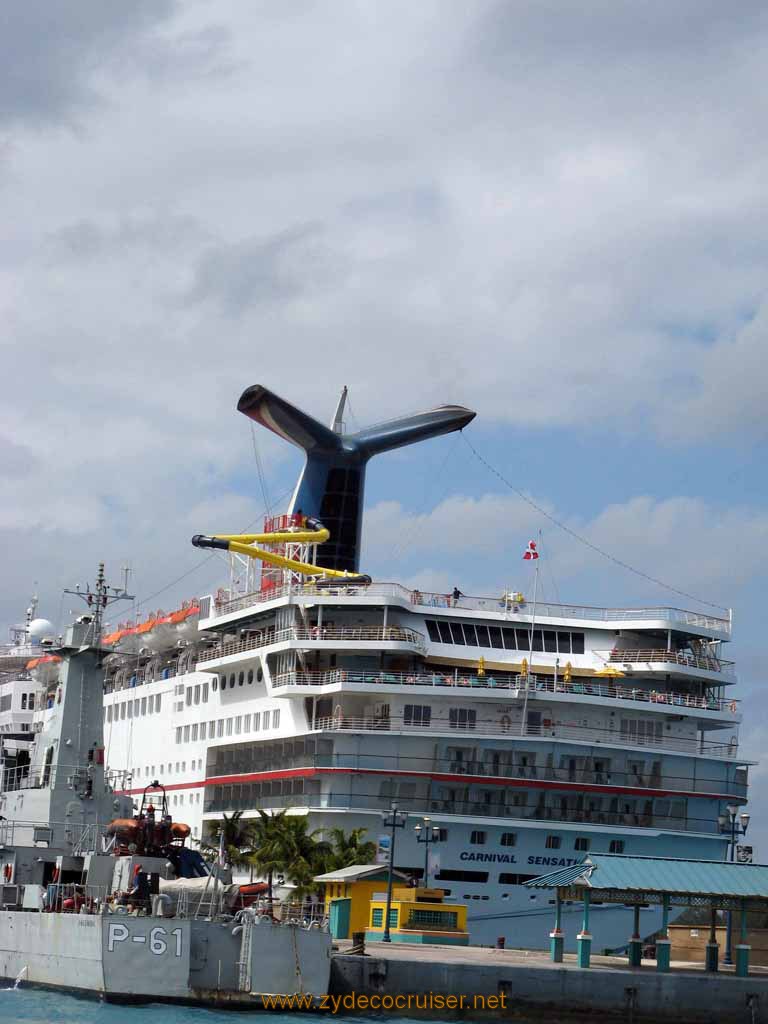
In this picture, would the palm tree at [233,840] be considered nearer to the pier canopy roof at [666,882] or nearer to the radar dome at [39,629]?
the pier canopy roof at [666,882]

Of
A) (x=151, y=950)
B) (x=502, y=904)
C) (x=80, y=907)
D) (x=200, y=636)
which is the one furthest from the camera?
(x=200, y=636)

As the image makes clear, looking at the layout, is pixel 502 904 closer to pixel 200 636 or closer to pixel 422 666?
pixel 422 666

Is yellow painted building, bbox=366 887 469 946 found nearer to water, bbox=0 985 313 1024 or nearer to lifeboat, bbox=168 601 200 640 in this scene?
water, bbox=0 985 313 1024

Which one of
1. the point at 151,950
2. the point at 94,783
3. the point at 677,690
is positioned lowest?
the point at 151,950

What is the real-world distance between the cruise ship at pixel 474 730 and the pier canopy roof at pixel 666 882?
9.61m

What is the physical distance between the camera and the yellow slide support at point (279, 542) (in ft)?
222

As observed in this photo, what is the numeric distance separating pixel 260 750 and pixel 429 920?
16522 mm

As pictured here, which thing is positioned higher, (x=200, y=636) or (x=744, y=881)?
(x=200, y=636)

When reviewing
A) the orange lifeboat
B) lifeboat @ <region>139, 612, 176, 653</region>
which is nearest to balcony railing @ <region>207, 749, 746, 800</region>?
the orange lifeboat

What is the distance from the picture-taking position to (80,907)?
44469mm

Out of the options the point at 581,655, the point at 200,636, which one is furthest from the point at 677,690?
the point at 200,636

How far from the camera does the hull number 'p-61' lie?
135ft

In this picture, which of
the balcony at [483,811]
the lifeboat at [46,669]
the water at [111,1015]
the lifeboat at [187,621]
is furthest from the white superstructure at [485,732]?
the lifeboat at [46,669]

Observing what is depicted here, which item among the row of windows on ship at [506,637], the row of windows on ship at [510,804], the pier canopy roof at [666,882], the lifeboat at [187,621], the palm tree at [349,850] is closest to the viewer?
the pier canopy roof at [666,882]
